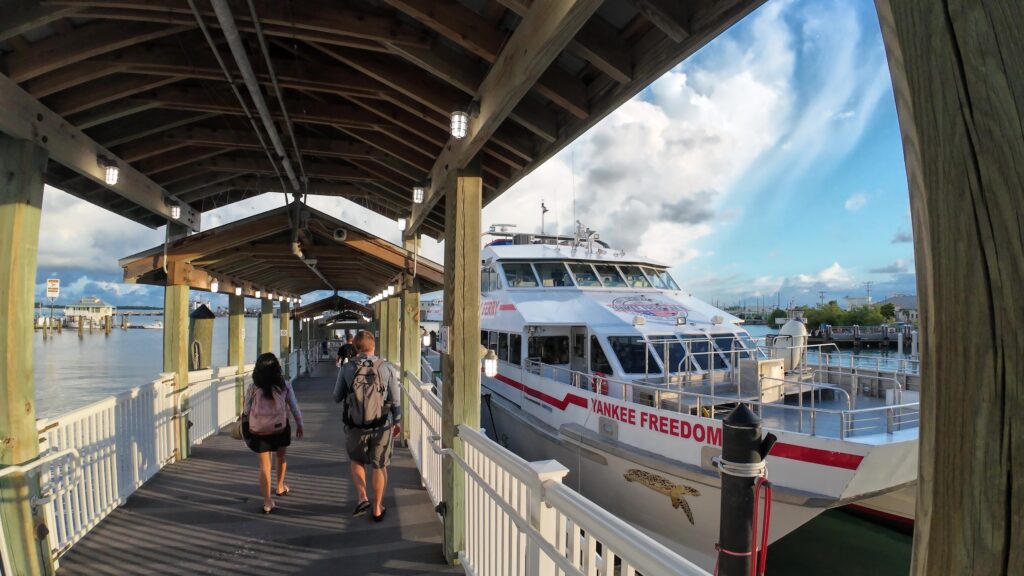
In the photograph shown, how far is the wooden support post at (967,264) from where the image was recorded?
2.25 feet

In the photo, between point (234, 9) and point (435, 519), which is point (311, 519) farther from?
point (234, 9)

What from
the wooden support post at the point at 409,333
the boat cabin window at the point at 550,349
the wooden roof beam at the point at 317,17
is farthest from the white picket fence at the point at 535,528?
the boat cabin window at the point at 550,349

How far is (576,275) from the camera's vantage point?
1127 centimetres

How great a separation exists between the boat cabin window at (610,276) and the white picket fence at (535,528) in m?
7.43

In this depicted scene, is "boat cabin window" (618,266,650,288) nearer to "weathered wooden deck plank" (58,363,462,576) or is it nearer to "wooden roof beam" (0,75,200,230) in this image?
"weathered wooden deck plank" (58,363,462,576)

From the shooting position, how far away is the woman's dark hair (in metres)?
4.63

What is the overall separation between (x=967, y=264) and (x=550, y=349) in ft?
31.3

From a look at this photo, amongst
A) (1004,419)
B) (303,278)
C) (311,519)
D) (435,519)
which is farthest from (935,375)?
(303,278)

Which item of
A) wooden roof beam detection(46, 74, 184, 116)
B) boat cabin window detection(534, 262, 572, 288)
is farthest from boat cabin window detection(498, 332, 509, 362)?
wooden roof beam detection(46, 74, 184, 116)

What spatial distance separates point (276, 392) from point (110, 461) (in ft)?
5.74

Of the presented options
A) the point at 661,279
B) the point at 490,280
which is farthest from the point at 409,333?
the point at 661,279

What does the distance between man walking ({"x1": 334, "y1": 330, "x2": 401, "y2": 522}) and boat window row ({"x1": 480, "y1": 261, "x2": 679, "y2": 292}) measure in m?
6.65

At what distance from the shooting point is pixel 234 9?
3.25 meters

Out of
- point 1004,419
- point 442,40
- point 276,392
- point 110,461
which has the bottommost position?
point 110,461
